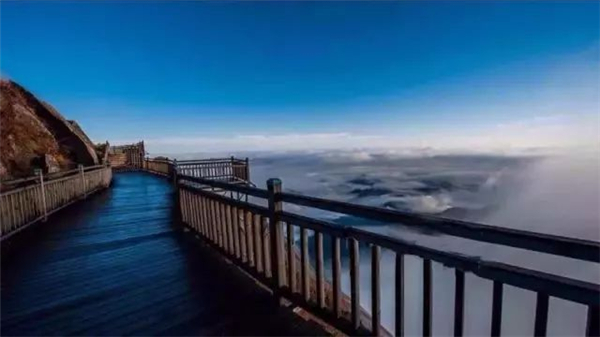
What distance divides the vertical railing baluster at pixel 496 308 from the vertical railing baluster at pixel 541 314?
0.17 m

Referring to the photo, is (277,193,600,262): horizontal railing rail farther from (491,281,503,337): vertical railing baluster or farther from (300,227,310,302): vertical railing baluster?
(300,227,310,302): vertical railing baluster

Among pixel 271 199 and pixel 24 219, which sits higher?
pixel 271 199

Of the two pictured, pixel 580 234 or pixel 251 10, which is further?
pixel 580 234

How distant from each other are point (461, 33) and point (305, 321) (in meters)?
11.5

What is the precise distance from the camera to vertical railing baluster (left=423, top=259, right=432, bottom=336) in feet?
6.63

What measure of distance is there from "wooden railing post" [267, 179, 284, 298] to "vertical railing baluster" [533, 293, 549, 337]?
218 cm

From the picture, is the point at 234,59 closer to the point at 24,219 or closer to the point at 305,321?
the point at 24,219

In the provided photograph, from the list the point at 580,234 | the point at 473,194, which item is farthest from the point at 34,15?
the point at 473,194

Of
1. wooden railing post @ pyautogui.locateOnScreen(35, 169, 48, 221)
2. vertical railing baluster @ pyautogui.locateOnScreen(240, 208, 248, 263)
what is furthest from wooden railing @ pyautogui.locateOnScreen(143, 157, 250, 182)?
vertical railing baluster @ pyautogui.locateOnScreen(240, 208, 248, 263)

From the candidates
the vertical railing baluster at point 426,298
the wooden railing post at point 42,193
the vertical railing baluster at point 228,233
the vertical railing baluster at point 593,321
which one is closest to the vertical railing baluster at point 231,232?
the vertical railing baluster at point 228,233

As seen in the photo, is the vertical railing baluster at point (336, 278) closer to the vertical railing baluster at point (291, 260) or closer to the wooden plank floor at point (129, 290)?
the wooden plank floor at point (129, 290)

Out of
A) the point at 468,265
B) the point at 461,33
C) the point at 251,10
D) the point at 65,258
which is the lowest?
the point at 65,258

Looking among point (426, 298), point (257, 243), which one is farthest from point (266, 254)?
point (426, 298)

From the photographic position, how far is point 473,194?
5653 centimetres
